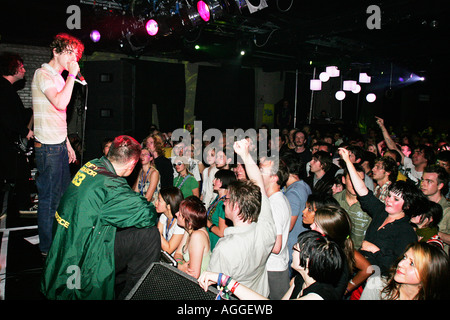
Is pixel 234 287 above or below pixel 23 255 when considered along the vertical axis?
above

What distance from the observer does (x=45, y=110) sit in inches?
95.7

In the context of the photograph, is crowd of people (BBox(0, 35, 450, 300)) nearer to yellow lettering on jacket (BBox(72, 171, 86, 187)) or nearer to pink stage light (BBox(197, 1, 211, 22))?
yellow lettering on jacket (BBox(72, 171, 86, 187))

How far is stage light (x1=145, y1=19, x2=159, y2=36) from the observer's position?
5059 millimetres

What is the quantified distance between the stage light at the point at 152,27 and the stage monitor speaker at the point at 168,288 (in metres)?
4.57

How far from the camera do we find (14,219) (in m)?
3.45

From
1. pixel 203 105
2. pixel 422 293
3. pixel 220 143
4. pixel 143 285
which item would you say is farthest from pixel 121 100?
pixel 422 293

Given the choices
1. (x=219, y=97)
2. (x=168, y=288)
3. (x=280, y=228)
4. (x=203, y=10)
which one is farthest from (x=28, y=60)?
(x=168, y=288)

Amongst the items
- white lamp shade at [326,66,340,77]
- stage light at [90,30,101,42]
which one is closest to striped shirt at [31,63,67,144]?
stage light at [90,30,101,42]

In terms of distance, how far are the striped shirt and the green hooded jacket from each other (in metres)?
0.85

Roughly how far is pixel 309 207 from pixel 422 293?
112cm

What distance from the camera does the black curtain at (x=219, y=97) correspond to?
11.0 metres

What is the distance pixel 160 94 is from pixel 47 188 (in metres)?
7.79

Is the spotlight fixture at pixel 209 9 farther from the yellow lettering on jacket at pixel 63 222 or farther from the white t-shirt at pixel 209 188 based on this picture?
the yellow lettering on jacket at pixel 63 222
